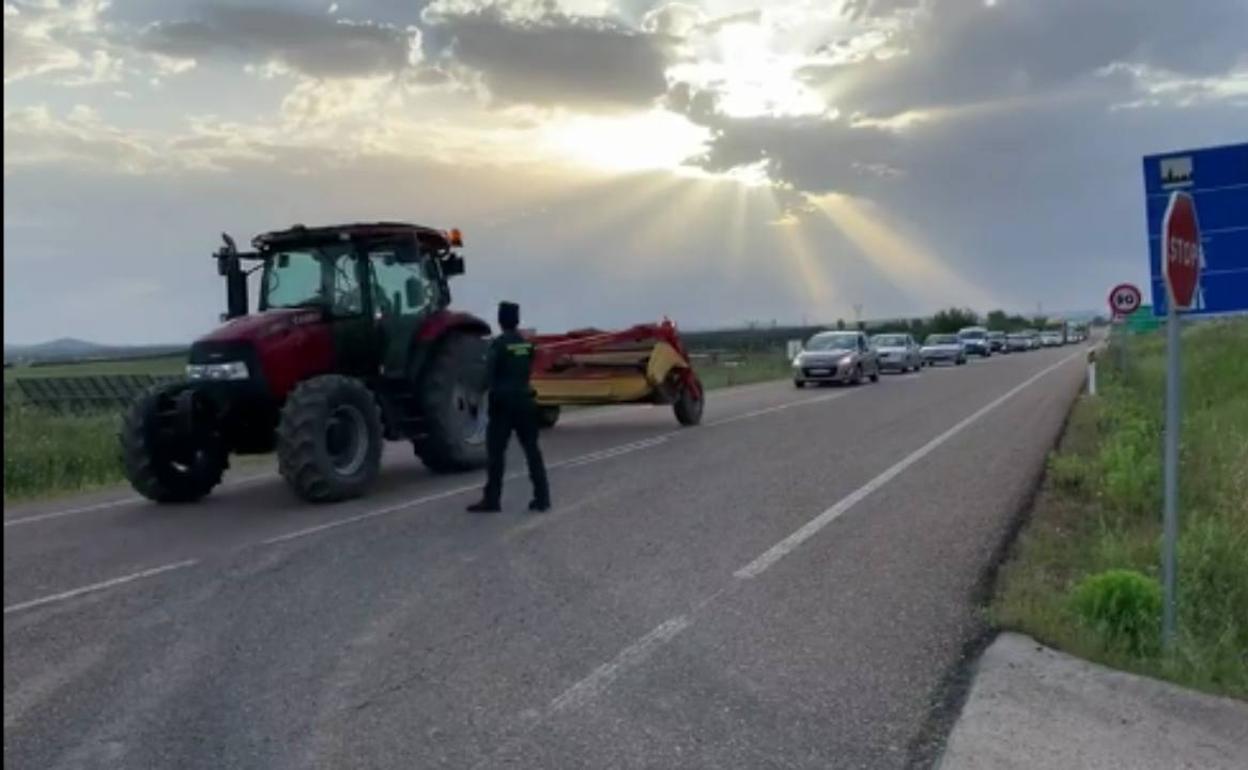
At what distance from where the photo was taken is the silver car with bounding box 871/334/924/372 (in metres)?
47.2

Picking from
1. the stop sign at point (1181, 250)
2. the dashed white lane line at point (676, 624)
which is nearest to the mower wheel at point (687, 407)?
the dashed white lane line at point (676, 624)

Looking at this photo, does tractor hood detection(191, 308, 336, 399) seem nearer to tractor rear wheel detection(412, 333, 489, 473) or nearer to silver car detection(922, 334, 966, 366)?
tractor rear wheel detection(412, 333, 489, 473)

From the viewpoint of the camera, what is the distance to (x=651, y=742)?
562 cm

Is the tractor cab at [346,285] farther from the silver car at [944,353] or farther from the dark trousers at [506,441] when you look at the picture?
the silver car at [944,353]

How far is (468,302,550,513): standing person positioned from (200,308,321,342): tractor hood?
2291mm

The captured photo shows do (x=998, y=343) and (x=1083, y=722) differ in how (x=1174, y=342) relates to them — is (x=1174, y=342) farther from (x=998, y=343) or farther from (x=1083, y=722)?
(x=998, y=343)

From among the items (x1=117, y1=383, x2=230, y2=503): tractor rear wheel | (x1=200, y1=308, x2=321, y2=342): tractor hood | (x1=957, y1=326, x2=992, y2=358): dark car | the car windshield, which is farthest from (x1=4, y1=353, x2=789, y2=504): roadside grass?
(x1=957, y1=326, x2=992, y2=358): dark car

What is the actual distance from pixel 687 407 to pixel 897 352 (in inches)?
1055

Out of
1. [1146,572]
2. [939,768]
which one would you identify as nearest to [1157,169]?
[1146,572]

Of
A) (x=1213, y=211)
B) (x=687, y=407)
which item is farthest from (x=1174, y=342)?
(x=687, y=407)

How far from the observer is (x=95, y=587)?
8992 millimetres

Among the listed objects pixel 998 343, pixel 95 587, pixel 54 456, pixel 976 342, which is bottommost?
pixel 95 587

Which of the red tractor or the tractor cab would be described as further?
the tractor cab

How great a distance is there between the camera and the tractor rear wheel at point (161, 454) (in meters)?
12.8
